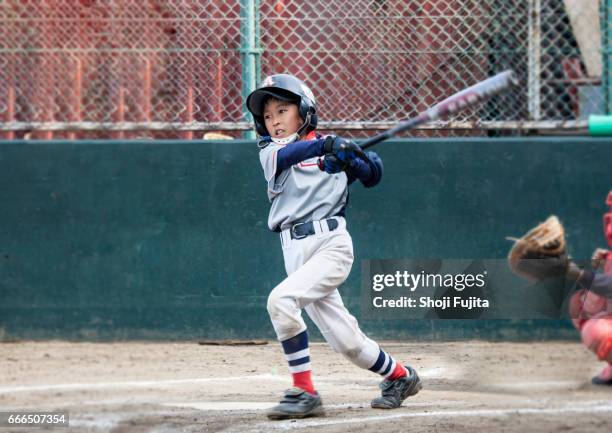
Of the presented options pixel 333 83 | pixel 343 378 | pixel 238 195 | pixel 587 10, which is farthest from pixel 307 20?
pixel 343 378

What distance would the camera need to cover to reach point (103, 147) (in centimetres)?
674

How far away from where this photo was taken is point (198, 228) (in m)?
6.74

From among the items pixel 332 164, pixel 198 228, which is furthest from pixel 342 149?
pixel 198 228

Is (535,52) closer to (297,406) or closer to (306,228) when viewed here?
(306,228)

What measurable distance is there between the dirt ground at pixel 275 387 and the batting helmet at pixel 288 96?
4.42 ft

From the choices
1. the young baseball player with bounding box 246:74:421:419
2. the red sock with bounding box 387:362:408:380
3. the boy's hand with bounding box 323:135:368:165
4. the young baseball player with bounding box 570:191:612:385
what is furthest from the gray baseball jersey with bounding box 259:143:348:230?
the young baseball player with bounding box 570:191:612:385

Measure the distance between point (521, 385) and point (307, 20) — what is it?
278cm

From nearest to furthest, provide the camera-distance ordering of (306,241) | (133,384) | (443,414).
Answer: (443,414)
(306,241)
(133,384)

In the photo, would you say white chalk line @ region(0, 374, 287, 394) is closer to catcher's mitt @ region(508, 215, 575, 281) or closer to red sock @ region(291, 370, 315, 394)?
red sock @ region(291, 370, 315, 394)

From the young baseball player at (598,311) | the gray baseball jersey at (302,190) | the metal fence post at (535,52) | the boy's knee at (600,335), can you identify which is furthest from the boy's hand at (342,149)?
the metal fence post at (535,52)

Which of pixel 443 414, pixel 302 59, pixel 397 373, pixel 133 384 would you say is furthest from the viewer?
pixel 302 59

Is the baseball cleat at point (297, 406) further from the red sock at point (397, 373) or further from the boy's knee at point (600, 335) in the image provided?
the boy's knee at point (600, 335)

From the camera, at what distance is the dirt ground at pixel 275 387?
4453 mm

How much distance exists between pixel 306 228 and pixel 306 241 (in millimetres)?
59
